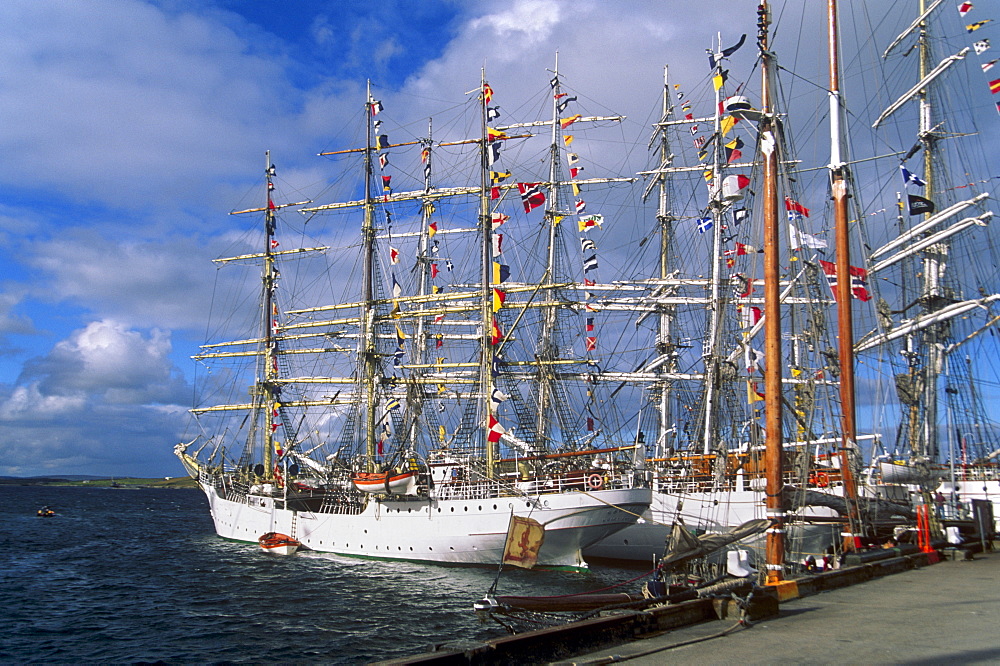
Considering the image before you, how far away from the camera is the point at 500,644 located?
1095 centimetres

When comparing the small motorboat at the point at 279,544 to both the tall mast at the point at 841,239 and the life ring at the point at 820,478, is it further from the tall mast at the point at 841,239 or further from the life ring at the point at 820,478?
the tall mast at the point at 841,239

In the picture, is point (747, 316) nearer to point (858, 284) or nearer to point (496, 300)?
point (858, 284)

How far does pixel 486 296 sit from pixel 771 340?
2533cm

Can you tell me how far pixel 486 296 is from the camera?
40.9 metres

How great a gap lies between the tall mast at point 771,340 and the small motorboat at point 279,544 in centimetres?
3428

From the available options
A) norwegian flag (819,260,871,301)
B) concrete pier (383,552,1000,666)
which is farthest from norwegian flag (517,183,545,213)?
concrete pier (383,552,1000,666)

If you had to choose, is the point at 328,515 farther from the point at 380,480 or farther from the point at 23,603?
the point at 23,603

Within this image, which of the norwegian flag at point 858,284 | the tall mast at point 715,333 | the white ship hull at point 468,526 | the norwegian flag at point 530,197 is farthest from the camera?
the tall mast at point 715,333

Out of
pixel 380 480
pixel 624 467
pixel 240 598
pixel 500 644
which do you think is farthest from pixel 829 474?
pixel 500 644

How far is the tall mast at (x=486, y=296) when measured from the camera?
39875 mm

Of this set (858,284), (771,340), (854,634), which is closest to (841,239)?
(858,284)

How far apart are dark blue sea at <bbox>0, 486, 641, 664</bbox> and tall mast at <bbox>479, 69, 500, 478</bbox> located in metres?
7.50

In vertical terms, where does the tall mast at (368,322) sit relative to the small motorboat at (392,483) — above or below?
above

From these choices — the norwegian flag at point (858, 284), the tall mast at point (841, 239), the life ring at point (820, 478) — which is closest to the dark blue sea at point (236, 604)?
the life ring at point (820, 478)
